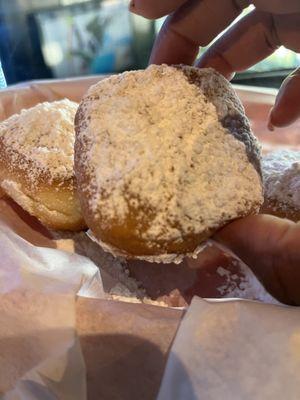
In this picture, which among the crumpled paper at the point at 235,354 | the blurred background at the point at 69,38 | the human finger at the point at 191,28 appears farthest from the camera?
the blurred background at the point at 69,38

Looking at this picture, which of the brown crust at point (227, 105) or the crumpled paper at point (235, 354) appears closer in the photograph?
the crumpled paper at point (235, 354)

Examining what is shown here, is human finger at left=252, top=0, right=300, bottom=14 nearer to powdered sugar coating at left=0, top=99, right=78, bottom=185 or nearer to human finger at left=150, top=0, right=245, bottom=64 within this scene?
human finger at left=150, top=0, right=245, bottom=64

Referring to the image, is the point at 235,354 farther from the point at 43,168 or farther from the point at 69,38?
the point at 69,38

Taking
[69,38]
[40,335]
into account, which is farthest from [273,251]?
[69,38]

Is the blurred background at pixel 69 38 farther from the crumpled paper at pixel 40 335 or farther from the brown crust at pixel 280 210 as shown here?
the crumpled paper at pixel 40 335

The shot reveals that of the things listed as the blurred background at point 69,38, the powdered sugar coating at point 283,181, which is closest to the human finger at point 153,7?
the powdered sugar coating at point 283,181

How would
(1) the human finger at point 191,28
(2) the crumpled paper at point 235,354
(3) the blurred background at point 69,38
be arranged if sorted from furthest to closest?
(3) the blurred background at point 69,38 → (1) the human finger at point 191,28 → (2) the crumpled paper at point 235,354

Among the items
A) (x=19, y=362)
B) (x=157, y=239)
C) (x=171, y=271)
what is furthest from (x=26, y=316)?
(x=171, y=271)

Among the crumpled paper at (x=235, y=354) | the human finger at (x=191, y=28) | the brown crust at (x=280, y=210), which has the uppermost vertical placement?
the human finger at (x=191, y=28)

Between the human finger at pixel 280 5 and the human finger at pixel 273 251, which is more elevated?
the human finger at pixel 280 5
